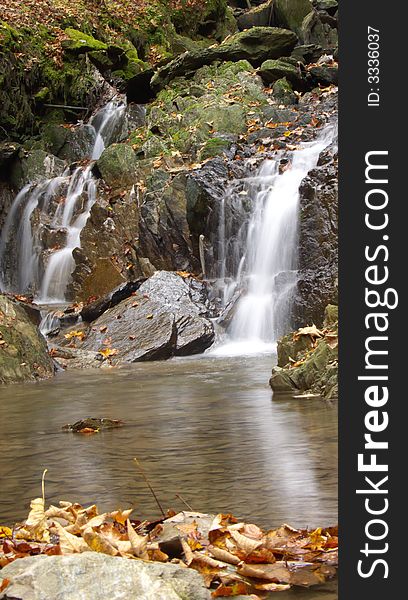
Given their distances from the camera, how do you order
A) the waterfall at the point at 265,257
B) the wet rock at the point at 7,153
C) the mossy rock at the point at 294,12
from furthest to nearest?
the mossy rock at the point at 294,12 < the wet rock at the point at 7,153 < the waterfall at the point at 265,257

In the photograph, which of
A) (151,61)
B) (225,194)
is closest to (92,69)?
(151,61)

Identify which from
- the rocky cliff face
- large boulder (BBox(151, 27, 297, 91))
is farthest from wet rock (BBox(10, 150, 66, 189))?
large boulder (BBox(151, 27, 297, 91))

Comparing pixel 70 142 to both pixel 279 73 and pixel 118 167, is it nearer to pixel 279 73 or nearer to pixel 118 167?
pixel 118 167

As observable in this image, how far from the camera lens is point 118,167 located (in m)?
18.3

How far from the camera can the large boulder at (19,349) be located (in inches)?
386

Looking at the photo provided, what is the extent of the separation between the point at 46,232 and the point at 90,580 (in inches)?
643

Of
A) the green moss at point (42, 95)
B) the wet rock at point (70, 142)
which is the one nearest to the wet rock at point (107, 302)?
the wet rock at point (70, 142)

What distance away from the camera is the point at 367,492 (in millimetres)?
2088

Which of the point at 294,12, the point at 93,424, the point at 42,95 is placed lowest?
the point at 93,424

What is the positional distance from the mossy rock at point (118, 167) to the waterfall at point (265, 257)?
3.60 meters

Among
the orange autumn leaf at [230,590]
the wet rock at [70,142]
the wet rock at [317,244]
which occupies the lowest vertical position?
the orange autumn leaf at [230,590]

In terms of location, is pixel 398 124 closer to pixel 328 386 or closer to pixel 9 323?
pixel 328 386

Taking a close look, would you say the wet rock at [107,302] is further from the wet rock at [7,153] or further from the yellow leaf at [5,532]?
the yellow leaf at [5,532]

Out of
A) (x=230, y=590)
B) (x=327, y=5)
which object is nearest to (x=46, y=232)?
(x=327, y=5)
